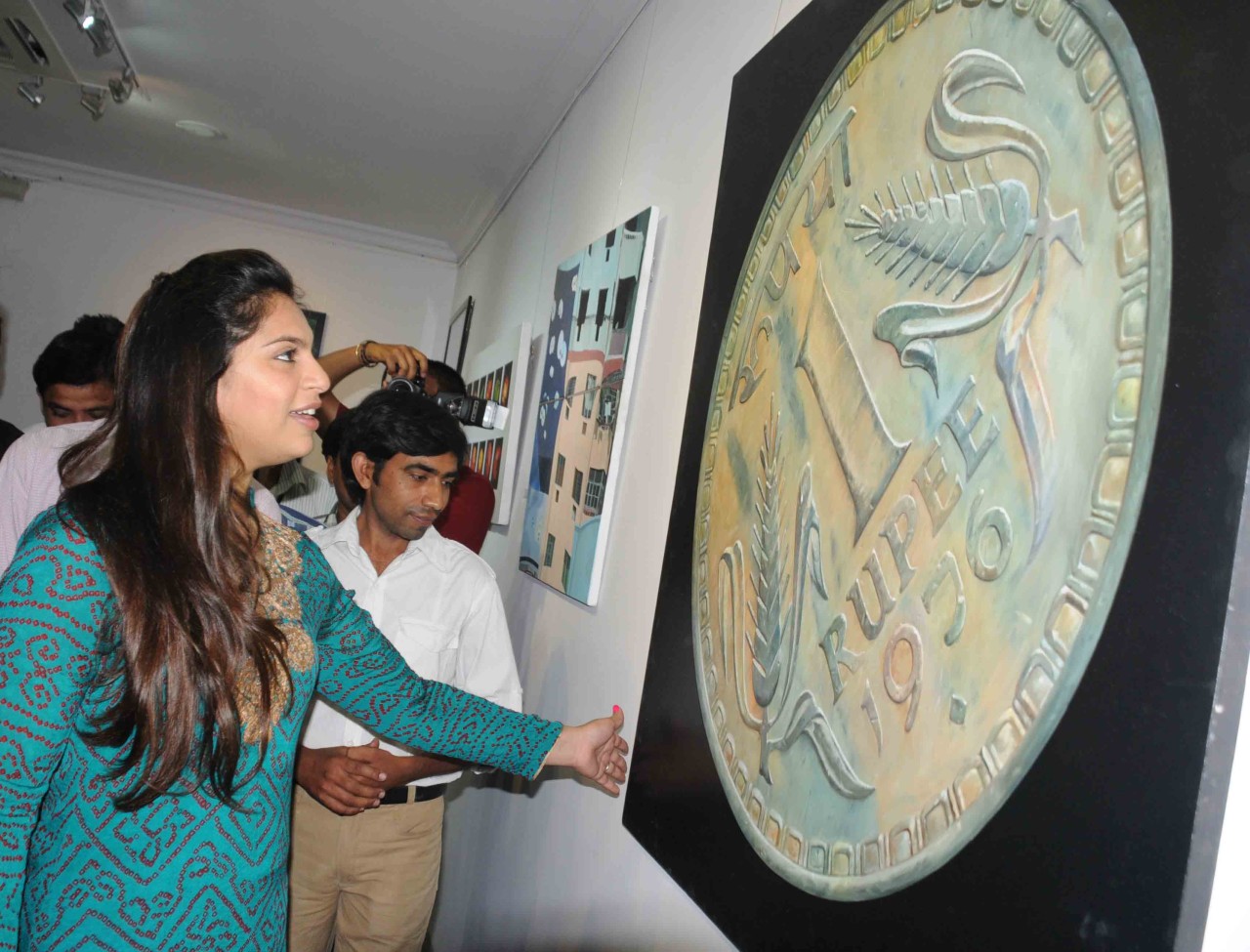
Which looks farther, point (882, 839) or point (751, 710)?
point (751, 710)

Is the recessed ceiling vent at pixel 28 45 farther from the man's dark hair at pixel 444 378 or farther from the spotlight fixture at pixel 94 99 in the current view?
the man's dark hair at pixel 444 378

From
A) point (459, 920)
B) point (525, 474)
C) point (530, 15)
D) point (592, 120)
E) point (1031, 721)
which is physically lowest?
point (459, 920)

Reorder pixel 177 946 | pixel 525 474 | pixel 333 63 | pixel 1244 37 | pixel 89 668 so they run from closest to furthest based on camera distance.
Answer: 1. pixel 1244 37
2. pixel 89 668
3. pixel 177 946
4. pixel 525 474
5. pixel 333 63

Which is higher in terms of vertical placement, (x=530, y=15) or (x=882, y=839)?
(x=530, y=15)

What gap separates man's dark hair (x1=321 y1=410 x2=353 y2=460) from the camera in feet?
8.98

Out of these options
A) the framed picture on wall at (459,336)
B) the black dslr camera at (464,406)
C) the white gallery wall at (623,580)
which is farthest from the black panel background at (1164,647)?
the framed picture on wall at (459,336)

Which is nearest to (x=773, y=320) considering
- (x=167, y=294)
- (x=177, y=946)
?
(x=167, y=294)

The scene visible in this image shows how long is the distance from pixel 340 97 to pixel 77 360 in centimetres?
223

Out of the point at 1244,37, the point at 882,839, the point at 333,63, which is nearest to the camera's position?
the point at 1244,37

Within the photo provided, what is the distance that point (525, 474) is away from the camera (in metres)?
3.26

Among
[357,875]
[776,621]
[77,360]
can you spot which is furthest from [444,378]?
[776,621]

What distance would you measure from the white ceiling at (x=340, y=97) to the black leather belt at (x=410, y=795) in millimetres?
2316

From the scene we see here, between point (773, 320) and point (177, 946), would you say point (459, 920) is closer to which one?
point (177, 946)

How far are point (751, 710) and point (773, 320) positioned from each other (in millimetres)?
536
